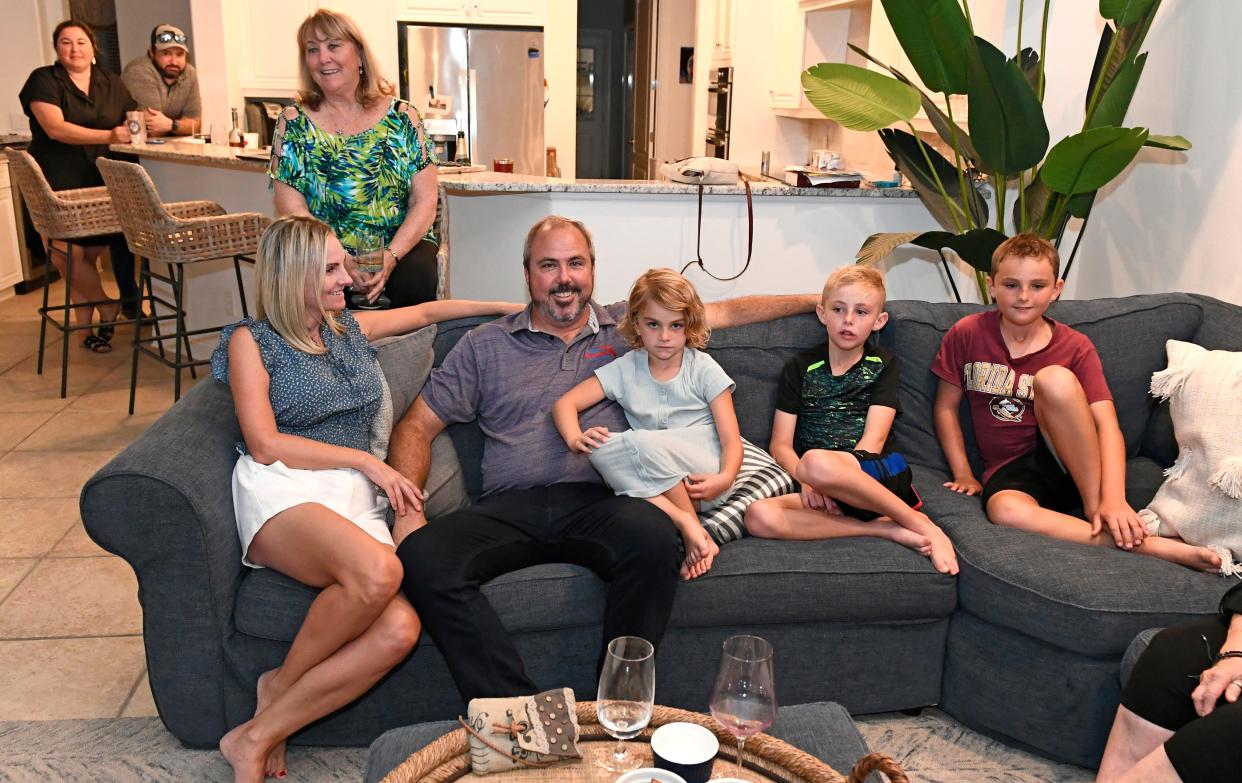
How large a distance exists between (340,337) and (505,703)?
3.74 ft

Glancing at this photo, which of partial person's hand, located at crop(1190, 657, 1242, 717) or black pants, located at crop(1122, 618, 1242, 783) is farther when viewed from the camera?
partial person's hand, located at crop(1190, 657, 1242, 717)

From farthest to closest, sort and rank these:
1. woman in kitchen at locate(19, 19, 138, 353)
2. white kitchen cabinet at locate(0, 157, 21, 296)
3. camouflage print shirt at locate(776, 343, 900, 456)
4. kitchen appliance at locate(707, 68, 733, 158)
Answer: white kitchen cabinet at locate(0, 157, 21, 296)
kitchen appliance at locate(707, 68, 733, 158)
woman in kitchen at locate(19, 19, 138, 353)
camouflage print shirt at locate(776, 343, 900, 456)

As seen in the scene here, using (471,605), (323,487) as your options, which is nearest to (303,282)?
(323,487)

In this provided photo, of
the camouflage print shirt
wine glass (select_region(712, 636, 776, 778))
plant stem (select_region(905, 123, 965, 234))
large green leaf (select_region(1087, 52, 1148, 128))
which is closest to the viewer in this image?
wine glass (select_region(712, 636, 776, 778))

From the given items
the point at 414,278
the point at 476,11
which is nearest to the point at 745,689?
the point at 414,278

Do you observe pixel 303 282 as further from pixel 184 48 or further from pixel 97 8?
pixel 97 8

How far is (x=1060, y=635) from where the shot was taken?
7.52ft

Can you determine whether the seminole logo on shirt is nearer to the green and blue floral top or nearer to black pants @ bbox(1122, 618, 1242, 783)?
black pants @ bbox(1122, 618, 1242, 783)

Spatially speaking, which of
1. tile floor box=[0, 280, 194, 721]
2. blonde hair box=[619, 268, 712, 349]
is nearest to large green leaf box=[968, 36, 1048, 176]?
blonde hair box=[619, 268, 712, 349]

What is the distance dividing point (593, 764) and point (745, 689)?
1.03 ft

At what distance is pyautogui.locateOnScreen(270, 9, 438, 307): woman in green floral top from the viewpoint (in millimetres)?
3086

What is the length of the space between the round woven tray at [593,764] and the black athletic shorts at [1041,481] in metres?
1.30

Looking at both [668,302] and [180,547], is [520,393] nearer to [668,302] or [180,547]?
[668,302]

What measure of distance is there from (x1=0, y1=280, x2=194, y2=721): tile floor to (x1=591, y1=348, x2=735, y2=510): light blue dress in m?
1.28
